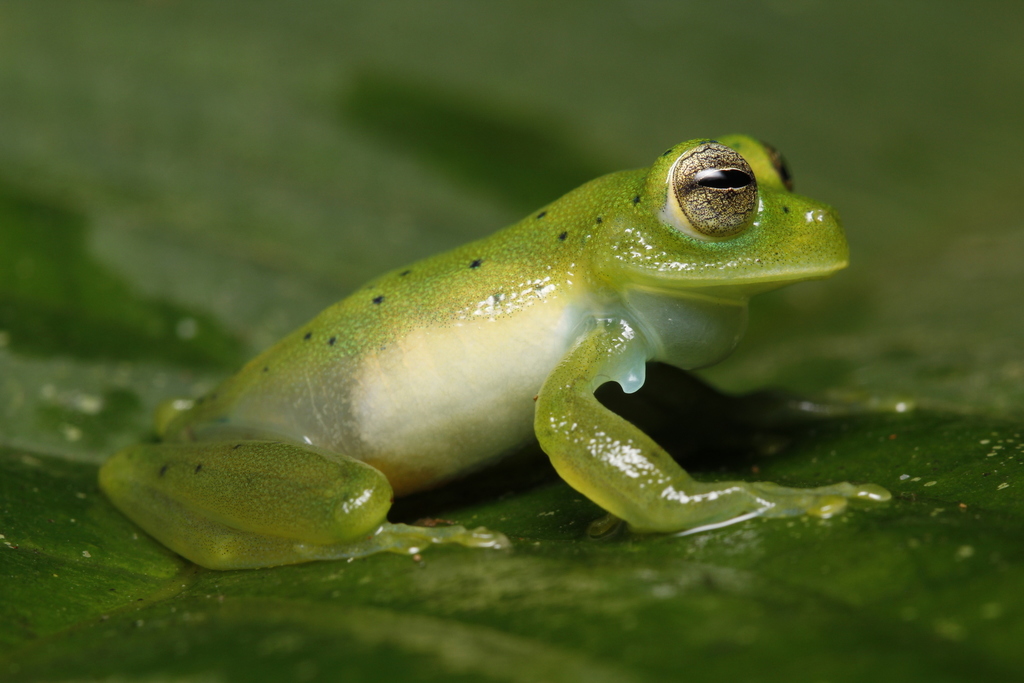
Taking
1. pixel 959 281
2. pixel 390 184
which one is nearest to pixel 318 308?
pixel 390 184

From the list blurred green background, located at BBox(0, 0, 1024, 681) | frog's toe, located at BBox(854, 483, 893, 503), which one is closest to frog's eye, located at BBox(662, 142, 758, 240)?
blurred green background, located at BBox(0, 0, 1024, 681)

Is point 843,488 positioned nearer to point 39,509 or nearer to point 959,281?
Answer: point 39,509

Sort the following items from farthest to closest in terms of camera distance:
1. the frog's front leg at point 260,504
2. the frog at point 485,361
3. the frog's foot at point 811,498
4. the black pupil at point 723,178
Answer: the black pupil at point 723,178
the frog at point 485,361
the frog's front leg at point 260,504
the frog's foot at point 811,498

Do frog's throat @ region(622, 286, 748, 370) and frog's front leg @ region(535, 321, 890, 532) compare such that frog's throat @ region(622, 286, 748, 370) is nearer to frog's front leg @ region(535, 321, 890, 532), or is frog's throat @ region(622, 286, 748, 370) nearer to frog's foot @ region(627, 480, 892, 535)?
frog's front leg @ region(535, 321, 890, 532)

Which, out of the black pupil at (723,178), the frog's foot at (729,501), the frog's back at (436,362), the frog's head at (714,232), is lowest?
the frog's foot at (729,501)

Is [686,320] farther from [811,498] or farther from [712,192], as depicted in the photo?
[811,498]

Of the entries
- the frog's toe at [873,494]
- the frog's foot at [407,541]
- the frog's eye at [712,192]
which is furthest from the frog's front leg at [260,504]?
the frog's eye at [712,192]

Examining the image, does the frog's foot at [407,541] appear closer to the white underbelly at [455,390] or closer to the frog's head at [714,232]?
the white underbelly at [455,390]

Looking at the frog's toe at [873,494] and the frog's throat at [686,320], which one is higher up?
the frog's throat at [686,320]
